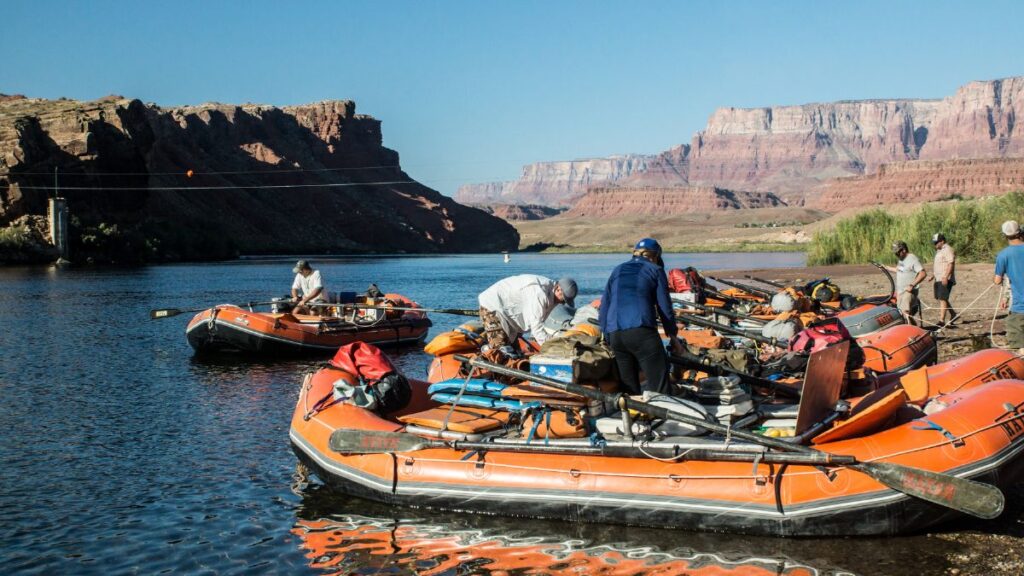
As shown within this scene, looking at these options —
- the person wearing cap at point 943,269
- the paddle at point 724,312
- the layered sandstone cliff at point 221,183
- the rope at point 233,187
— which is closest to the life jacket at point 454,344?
the paddle at point 724,312

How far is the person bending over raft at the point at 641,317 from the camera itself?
9.36 metres

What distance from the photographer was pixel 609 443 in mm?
8859

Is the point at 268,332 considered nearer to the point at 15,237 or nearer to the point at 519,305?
the point at 519,305

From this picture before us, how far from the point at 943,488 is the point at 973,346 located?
408 inches

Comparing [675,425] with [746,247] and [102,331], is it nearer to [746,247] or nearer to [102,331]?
[102,331]

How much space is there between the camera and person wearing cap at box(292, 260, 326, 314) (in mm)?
20766

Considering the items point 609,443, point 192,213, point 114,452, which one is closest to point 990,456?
point 609,443

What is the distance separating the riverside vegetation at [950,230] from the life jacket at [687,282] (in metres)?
20.3

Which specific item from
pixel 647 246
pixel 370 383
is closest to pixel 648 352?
pixel 647 246

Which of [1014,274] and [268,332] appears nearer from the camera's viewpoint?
[1014,274]

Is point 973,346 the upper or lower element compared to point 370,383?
lower

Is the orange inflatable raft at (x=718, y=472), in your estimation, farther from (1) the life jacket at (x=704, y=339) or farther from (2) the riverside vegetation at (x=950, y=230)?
(2) the riverside vegetation at (x=950, y=230)

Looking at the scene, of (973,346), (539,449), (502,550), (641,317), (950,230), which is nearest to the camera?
(502,550)

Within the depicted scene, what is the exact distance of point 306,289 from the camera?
2125 centimetres
